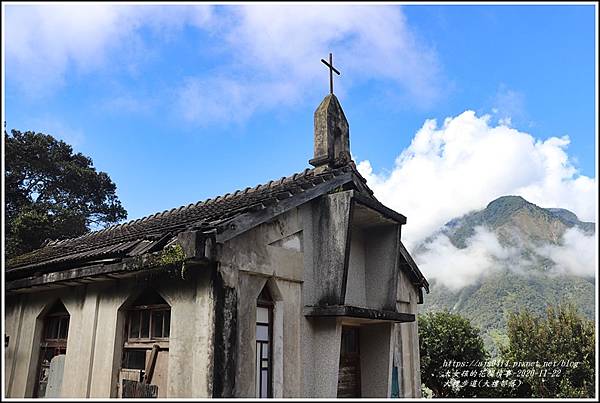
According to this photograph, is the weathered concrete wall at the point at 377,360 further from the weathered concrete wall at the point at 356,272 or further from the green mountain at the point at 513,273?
the green mountain at the point at 513,273

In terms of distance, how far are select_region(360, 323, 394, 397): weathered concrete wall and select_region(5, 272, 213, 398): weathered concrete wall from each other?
4.43 metres

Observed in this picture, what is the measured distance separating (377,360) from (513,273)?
284ft

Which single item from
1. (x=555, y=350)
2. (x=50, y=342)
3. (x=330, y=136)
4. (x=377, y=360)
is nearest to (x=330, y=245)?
(x=377, y=360)

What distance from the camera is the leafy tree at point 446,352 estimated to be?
21875 millimetres

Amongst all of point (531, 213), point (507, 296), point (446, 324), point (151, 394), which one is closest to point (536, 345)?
point (446, 324)

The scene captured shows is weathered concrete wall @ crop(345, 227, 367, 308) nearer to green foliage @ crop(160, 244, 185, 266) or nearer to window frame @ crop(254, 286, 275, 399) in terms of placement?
window frame @ crop(254, 286, 275, 399)

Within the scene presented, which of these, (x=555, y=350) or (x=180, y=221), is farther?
(x=555, y=350)

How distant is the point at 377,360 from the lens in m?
9.95

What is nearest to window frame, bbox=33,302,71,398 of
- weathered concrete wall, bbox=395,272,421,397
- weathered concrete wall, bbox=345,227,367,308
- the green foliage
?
the green foliage

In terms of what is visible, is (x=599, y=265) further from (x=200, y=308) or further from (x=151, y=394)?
(x=151, y=394)

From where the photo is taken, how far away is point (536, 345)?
2103 centimetres

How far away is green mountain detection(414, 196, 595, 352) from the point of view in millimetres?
A: 69000

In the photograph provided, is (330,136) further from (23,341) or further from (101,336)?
(23,341)

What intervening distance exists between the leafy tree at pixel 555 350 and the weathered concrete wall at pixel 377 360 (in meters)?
12.2
